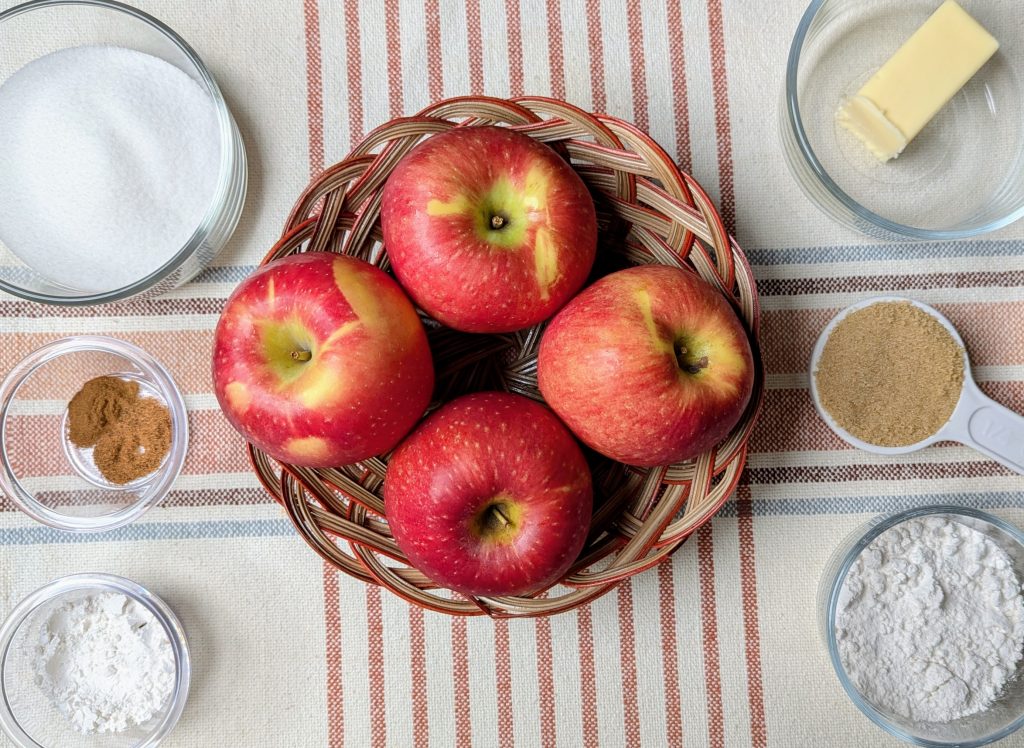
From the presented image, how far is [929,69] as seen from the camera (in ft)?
2.85

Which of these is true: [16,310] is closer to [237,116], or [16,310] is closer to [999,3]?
[237,116]

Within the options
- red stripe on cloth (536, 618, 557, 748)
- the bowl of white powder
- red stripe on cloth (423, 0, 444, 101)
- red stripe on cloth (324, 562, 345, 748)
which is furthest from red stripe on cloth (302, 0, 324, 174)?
the bowl of white powder

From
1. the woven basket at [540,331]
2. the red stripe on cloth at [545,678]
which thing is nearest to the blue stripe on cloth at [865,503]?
the woven basket at [540,331]

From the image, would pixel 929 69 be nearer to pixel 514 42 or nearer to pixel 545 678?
pixel 514 42

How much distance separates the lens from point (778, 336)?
91cm

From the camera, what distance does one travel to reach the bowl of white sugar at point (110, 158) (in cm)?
90

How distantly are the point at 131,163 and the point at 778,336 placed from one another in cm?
70

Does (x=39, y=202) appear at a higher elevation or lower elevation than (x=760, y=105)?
lower

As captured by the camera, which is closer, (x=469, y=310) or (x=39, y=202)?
(x=469, y=310)

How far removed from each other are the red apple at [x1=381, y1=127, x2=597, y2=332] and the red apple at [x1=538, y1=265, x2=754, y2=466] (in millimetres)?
48

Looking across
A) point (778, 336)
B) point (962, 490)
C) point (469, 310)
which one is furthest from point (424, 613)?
point (962, 490)

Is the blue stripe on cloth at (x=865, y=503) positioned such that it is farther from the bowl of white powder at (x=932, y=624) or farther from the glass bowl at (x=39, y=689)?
the glass bowl at (x=39, y=689)

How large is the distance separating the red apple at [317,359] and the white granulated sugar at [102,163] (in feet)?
0.79

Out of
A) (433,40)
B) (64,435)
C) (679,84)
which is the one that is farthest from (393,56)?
(64,435)
